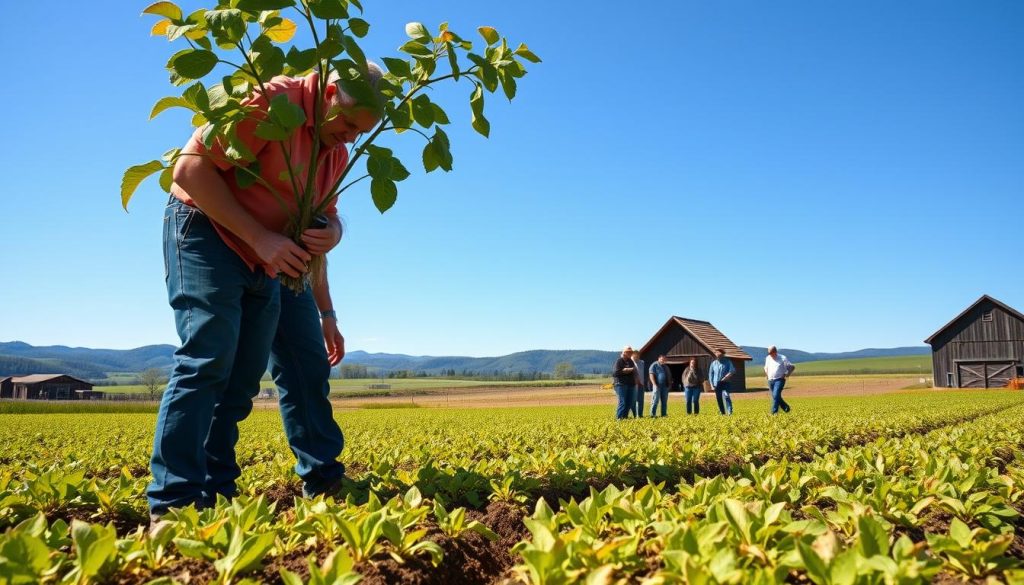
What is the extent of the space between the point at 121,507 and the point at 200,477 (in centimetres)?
47

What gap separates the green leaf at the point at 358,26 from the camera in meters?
2.74

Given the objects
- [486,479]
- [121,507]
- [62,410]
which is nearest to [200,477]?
[121,507]

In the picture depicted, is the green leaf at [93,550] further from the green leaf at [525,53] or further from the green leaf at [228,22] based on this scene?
the green leaf at [525,53]

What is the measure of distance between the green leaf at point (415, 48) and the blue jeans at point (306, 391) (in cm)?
148

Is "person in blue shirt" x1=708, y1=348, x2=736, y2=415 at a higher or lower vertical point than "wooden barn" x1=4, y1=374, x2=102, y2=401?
higher

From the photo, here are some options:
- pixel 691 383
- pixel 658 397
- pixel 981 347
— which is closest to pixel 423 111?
pixel 658 397

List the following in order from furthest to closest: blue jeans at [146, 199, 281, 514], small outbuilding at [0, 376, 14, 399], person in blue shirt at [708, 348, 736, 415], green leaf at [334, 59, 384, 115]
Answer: small outbuilding at [0, 376, 14, 399] → person in blue shirt at [708, 348, 736, 415] → green leaf at [334, 59, 384, 115] → blue jeans at [146, 199, 281, 514]

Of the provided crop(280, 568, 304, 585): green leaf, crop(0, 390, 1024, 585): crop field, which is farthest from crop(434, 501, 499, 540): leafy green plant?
crop(280, 568, 304, 585): green leaf

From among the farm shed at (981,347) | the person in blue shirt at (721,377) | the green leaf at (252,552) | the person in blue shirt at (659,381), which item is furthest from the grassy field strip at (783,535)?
the farm shed at (981,347)

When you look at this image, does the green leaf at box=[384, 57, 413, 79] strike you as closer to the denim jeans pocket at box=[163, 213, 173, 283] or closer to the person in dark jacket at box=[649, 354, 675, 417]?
the denim jeans pocket at box=[163, 213, 173, 283]

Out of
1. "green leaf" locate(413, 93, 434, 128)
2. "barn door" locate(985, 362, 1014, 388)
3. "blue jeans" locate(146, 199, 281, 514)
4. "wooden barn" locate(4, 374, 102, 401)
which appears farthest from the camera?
"wooden barn" locate(4, 374, 102, 401)

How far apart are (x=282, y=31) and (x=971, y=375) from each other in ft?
167

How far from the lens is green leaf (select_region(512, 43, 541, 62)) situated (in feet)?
9.77

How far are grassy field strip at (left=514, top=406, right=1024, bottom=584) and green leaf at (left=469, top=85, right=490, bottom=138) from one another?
1.80m
